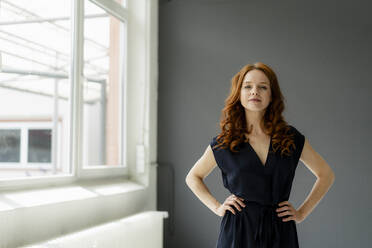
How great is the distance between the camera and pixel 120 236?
222cm

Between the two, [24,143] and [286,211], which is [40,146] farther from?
[286,211]

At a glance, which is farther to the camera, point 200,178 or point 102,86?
point 102,86

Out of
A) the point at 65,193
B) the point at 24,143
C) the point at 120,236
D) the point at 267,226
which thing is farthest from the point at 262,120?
the point at 24,143

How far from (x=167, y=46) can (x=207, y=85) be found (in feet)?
1.49

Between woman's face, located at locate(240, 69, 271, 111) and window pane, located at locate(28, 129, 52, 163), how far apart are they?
1232mm

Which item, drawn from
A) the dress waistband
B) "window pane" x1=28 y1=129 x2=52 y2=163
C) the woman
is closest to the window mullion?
"window pane" x1=28 y1=129 x2=52 y2=163

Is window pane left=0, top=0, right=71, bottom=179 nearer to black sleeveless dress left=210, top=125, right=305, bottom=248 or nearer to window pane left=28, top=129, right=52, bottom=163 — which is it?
window pane left=28, top=129, right=52, bottom=163

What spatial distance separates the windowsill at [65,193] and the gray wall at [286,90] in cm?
46

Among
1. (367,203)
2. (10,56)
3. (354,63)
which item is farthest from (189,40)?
(367,203)

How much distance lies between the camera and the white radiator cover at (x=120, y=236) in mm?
1854

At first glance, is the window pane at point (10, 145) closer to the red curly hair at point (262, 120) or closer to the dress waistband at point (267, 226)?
the red curly hair at point (262, 120)

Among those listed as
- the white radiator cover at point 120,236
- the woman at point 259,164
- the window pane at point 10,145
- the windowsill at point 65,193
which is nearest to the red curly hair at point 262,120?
the woman at point 259,164

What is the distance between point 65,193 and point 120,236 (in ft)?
1.24

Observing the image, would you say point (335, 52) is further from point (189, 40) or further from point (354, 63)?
point (189, 40)
